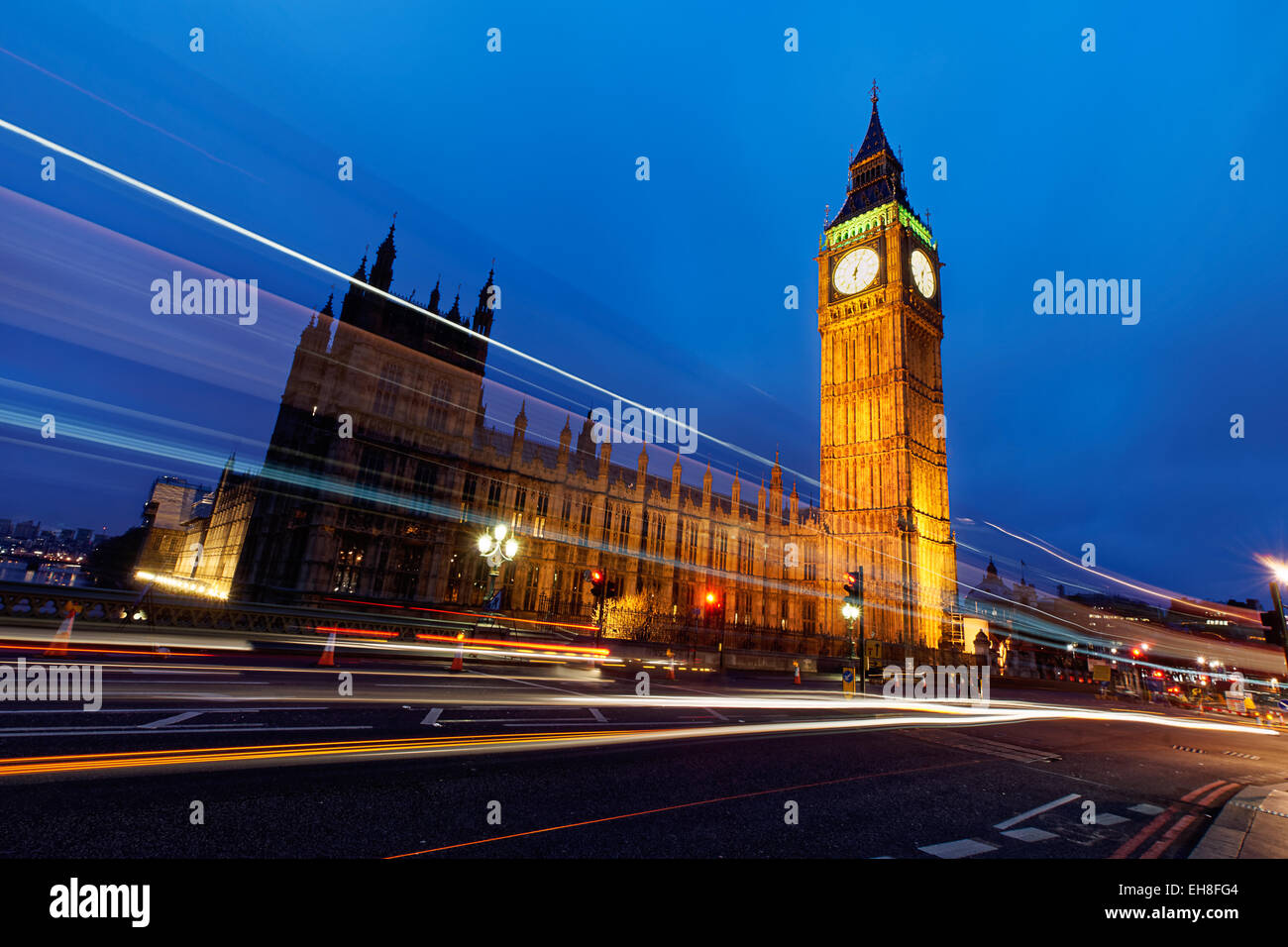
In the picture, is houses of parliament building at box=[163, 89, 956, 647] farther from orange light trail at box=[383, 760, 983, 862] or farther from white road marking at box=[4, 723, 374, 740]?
white road marking at box=[4, 723, 374, 740]

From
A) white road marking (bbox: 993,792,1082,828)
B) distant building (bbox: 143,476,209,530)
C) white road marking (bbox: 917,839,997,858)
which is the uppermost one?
distant building (bbox: 143,476,209,530)

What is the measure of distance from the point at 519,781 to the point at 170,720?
520 centimetres

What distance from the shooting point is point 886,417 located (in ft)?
211

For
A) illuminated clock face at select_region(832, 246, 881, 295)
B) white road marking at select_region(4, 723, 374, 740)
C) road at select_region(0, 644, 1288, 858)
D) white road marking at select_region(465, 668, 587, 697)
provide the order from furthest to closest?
1. illuminated clock face at select_region(832, 246, 881, 295)
2. white road marking at select_region(465, 668, 587, 697)
3. white road marking at select_region(4, 723, 374, 740)
4. road at select_region(0, 644, 1288, 858)

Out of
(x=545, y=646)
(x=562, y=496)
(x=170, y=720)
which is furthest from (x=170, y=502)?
(x=170, y=720)

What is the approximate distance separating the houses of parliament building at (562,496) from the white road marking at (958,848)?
2318 centimetres

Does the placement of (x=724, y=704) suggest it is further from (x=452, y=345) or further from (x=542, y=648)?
(x=452, y=345)

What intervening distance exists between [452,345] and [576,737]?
41475 millimetres

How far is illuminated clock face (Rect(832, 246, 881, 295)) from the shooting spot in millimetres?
69938

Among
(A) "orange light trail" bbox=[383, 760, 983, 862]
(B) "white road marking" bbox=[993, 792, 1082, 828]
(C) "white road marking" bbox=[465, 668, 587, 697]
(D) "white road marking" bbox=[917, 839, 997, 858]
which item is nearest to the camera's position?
(A) "orange light trail" bbox=[383, 760, 983, 862]

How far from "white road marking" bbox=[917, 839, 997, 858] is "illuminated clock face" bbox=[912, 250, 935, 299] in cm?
7666

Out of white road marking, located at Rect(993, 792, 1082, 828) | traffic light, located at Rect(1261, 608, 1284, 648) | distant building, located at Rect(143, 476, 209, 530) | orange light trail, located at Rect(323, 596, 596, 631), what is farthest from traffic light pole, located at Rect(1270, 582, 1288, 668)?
distant building, located at Rect(143, 476, 209, 530)

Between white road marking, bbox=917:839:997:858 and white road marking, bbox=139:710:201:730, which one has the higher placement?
white road marking, bbox=139:710:201:730

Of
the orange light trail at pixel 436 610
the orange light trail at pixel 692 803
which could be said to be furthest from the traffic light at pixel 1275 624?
the orange light trail at pixel 436 610
